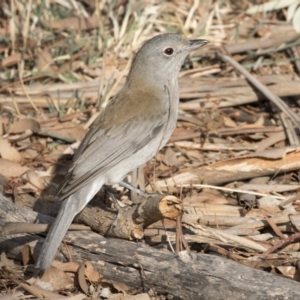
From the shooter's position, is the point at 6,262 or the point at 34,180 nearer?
the point at 6,262

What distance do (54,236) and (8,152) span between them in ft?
7.50

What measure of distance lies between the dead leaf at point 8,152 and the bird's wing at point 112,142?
129cm

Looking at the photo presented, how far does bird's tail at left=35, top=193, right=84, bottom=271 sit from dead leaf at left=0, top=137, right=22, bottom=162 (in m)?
1.93

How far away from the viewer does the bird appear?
20.6 feet

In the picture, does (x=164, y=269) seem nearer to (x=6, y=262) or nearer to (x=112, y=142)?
(x=6, y=262)

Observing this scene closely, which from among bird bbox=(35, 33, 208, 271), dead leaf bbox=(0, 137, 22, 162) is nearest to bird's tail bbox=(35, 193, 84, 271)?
bird bbox=(35, 33, 208, 271)

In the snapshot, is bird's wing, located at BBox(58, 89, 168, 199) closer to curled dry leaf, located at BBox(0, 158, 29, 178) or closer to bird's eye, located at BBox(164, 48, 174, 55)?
bird's eye, located at BBox(164, 48, 174, 55)

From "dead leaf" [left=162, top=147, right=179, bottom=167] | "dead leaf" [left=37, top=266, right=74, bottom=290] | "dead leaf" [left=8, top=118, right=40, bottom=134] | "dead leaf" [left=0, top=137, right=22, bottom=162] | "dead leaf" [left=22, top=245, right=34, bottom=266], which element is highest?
"dead leaf" [left=162, top=147, right=179, bottom=167]

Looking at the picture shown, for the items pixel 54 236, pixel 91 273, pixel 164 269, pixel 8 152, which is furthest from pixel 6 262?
pixel 8 152

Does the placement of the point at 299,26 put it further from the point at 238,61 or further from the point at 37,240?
the point at 37,240

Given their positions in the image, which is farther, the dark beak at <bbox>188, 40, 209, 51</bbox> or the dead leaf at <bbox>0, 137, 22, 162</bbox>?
the dead leaf at <bbox>0, 137, 22, 162</bbox>

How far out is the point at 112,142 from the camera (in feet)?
22.6

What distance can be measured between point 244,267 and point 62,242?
1.57m

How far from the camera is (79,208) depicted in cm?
632
